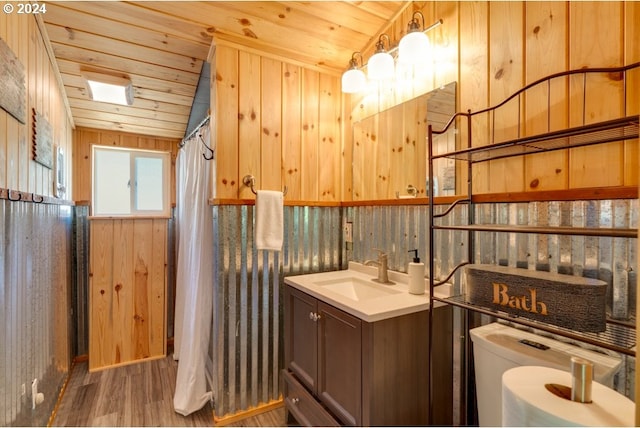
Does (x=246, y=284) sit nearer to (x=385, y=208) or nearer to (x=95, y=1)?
(x=385, y=208)

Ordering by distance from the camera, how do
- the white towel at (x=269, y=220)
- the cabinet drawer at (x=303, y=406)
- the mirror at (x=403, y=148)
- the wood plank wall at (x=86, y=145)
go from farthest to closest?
1. the wood plank wall at (x=86, y=145)
2. the white towel at (x=269, y=220)
3. the mirror at (x=403, y=148)
4. the cabinet drawer at (x=303, y=406)

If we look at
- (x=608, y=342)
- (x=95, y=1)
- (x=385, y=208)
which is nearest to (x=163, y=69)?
(x=95, y=1)

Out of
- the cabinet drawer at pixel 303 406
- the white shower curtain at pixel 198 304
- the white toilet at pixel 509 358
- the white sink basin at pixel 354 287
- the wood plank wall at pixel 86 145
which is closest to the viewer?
the white toilet at pixel 509 358

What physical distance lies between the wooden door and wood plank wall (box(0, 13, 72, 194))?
0.89 metres

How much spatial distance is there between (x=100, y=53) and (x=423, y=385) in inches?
99.7

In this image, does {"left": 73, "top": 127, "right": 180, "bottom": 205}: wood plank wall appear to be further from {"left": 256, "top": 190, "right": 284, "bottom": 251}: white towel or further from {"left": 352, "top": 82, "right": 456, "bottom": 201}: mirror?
{"left": 352, "top": 82, "right": 456, "bottom": 201}: mirror

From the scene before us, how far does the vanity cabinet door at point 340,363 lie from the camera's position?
4.07 feet

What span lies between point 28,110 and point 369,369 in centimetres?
186

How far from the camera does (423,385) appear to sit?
4.37 ft

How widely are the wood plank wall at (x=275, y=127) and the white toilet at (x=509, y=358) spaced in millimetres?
1362

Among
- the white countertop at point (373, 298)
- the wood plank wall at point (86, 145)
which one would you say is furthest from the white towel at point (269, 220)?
the wood plank wall at point (86, 145)

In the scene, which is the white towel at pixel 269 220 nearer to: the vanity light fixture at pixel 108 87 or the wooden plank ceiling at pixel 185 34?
the wooden plank ceiling at pixel 185 34

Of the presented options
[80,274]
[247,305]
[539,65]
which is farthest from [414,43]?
[80,274]

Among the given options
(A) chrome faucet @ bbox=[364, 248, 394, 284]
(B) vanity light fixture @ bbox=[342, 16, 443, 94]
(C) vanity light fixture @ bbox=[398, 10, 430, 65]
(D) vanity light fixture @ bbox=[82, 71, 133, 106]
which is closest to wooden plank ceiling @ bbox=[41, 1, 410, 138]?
(D) vanity light fixture @ bbox=[82, 71, 133, 106]
